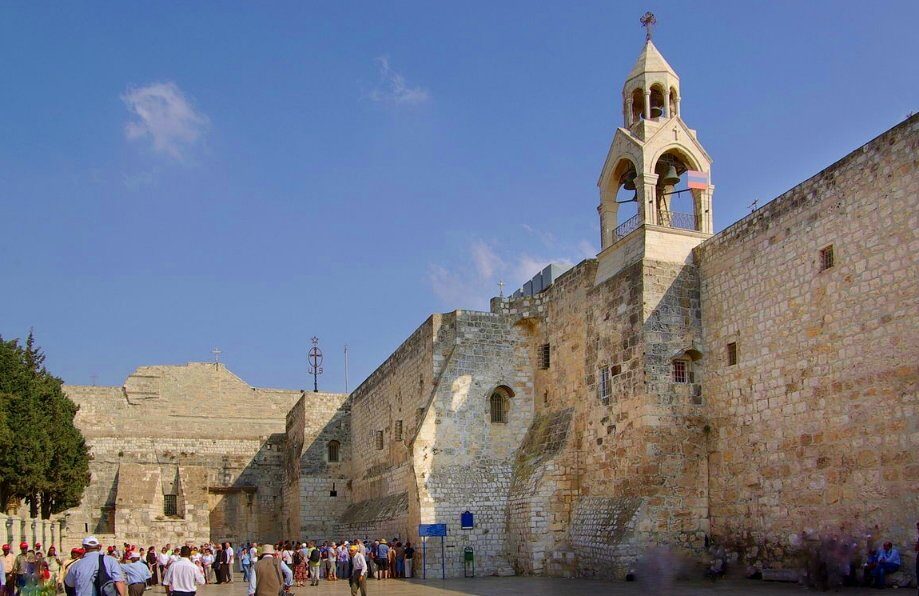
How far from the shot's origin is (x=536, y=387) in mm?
23922

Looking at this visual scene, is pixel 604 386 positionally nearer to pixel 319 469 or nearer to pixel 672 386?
pixel 672 386

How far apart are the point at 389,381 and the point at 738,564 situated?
14.6 meters

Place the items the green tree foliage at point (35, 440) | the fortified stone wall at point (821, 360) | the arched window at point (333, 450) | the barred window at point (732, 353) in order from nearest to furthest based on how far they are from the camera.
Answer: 1. the fortified stone wall at point (821, 360)
2. the barred window at point (732, 353)
3. the green tree foliage at point (35, 440)
4. the arched window at point (333, 450)

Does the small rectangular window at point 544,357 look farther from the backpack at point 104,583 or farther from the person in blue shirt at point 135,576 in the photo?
the backpack at point 104,583

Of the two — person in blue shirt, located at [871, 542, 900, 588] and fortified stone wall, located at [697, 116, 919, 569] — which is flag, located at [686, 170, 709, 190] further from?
person in blue shirt, located at [871, 542, 900, 588]

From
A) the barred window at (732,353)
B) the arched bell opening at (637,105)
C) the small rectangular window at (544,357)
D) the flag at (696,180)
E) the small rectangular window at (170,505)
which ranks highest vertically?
the arched bell opening at (637,105)

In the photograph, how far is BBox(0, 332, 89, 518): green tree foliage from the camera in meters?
27.5

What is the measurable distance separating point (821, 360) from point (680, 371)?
12.1ft

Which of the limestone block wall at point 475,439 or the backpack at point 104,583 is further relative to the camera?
the limestone block wall at point 475,439

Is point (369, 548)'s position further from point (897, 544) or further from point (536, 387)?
point (897, 544)

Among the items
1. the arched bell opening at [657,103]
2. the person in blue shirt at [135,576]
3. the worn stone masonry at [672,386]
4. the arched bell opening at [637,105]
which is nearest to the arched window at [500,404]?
the worn stone masonry at [672,386]

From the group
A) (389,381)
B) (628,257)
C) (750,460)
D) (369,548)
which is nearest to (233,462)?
(389,381)

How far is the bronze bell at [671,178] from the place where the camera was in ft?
71.2

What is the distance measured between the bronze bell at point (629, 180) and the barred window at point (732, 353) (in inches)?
207
